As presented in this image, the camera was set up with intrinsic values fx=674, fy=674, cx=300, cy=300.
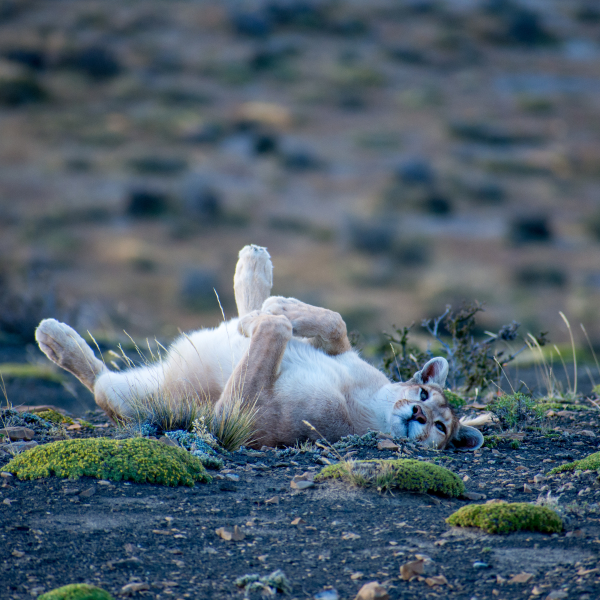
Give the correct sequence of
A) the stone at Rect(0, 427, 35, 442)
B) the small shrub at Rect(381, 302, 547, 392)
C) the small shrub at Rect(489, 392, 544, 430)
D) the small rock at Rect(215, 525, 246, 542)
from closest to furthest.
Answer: the small rock at Rect(215, 525, 246, 542)
the stone at Rect(0, 427, 35, 442)
the small shrub at Rect(489, 392, 544, 430)
the small shrub at Rect(381, 302, 547, 392)

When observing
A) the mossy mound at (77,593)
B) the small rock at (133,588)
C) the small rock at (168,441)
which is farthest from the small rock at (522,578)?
the small rock at (168,441)

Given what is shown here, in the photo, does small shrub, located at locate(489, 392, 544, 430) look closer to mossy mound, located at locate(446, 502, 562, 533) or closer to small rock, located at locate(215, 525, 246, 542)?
mossy mound, located at locate(446, 502, 562, 533)

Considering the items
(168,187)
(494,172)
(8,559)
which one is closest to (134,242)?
(168,187)

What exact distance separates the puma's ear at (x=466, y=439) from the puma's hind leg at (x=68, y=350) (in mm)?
2934

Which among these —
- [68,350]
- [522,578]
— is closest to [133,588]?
[522,578]

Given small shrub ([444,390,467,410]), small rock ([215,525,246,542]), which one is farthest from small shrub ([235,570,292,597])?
small shrub ([444,390,467,410])

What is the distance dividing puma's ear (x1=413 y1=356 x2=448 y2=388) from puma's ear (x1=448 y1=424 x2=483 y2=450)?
17.6 inches

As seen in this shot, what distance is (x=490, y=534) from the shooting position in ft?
10.7

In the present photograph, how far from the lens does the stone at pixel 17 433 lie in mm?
4609

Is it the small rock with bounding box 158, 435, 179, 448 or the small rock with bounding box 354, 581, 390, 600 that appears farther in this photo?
the small rock with bounding box 158, 435, 179, 448

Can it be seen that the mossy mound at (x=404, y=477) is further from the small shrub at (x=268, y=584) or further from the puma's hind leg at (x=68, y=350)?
the puma's hind leg at (x=68, y=350)

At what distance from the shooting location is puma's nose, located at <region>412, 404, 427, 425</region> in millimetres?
4992

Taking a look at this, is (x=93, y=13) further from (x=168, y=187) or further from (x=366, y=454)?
(x=366, y=454)

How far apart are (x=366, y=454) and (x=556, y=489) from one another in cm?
119
